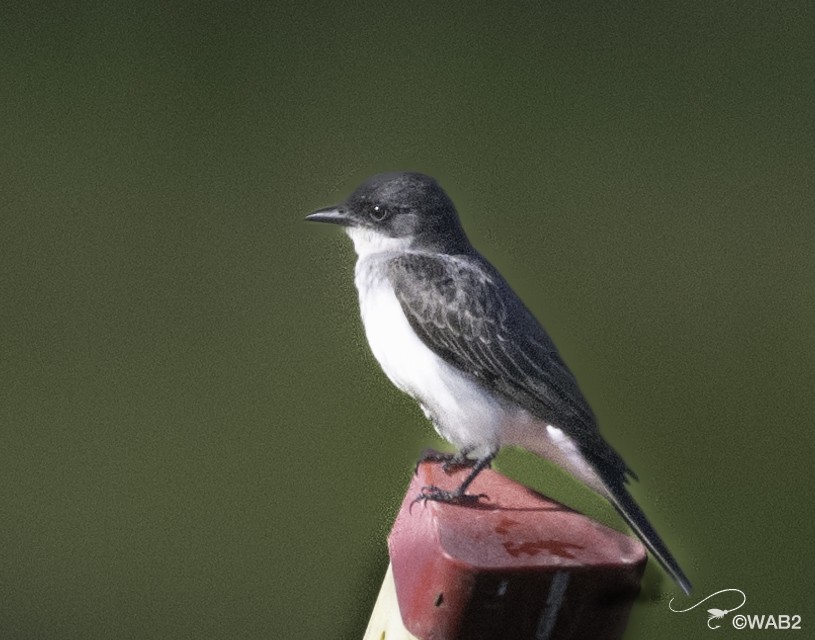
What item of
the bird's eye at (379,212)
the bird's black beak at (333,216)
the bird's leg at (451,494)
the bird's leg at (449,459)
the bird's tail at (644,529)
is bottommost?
the bird's leg at (449,459)

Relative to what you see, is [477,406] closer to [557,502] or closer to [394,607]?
[557,502]

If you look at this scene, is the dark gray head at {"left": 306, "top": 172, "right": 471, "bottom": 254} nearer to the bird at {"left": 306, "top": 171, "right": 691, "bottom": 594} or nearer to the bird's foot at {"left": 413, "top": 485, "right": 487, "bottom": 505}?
the bird at {"left": 306, "top": 171, "right": 691, "bottom": 594}

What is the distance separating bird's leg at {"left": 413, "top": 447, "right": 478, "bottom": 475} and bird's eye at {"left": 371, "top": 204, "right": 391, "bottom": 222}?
0.55 m

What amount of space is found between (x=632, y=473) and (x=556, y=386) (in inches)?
7.7

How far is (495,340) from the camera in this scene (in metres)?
1.93

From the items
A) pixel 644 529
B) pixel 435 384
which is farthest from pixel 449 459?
pixel 644 529

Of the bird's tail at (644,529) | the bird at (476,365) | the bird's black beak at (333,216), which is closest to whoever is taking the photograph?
the bird's tail at (644,529)

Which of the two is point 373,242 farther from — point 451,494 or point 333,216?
point 451,494

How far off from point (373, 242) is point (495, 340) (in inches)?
16.2

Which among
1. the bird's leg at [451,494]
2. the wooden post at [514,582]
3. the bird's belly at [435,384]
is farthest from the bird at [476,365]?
the wooden post at [514,582]

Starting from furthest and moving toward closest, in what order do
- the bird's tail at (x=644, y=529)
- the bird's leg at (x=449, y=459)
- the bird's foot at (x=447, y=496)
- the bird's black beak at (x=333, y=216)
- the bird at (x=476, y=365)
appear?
the bird's black beak at (x=333, y=216) → the bird at (x=476, y=365) → the bird's leg at (x=449, y=459) → the bird's tail at (x=644, y=529) → the bird's foot at (x=447, y=496)

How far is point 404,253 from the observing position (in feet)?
6.88

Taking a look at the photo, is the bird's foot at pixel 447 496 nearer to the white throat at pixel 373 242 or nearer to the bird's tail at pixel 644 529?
the bird's tail at pixel 644 529

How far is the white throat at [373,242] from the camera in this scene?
86.5 inches
